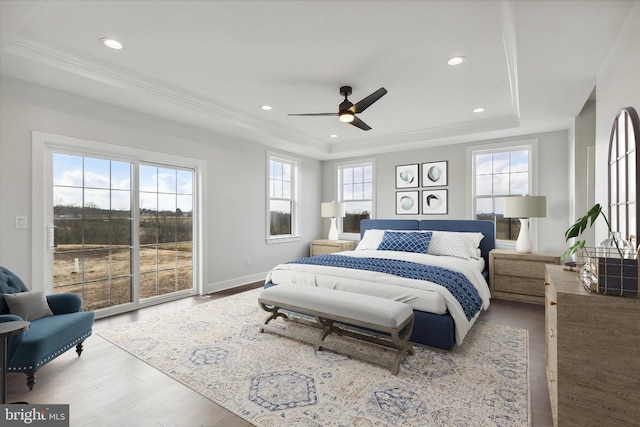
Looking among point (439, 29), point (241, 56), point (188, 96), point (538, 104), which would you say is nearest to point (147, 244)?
point (188, 96)

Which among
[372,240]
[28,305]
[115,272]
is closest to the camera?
[28,305]

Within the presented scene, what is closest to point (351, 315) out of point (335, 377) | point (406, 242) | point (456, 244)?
point (335, 377)

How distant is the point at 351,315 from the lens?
8.41 ft

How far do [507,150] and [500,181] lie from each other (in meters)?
0.52

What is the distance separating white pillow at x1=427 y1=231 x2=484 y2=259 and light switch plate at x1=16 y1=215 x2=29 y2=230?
15.9 ft

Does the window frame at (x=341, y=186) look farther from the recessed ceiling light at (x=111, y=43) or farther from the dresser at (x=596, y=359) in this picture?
the dresser at (x=596, y=359)

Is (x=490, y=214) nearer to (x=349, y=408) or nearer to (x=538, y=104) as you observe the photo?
(x=538, y=104)

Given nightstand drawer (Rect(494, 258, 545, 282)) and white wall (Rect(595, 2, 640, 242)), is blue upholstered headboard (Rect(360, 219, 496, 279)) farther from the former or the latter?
white wall (Rect(595, 2, 640, 242))

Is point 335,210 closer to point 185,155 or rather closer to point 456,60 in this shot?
point 185,155

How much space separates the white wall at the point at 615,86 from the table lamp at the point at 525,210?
162 centimetres

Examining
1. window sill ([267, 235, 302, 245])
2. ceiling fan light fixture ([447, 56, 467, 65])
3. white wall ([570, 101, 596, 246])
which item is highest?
ceiling fan light fixture ([447, 56, 467, 65])

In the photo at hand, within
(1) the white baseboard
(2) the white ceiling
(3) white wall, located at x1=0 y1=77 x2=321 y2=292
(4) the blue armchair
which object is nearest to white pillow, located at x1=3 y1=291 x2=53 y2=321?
(4) the blue armchair

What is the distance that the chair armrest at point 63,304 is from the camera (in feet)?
8.72

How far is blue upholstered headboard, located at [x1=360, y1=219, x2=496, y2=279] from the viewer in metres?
4.89
